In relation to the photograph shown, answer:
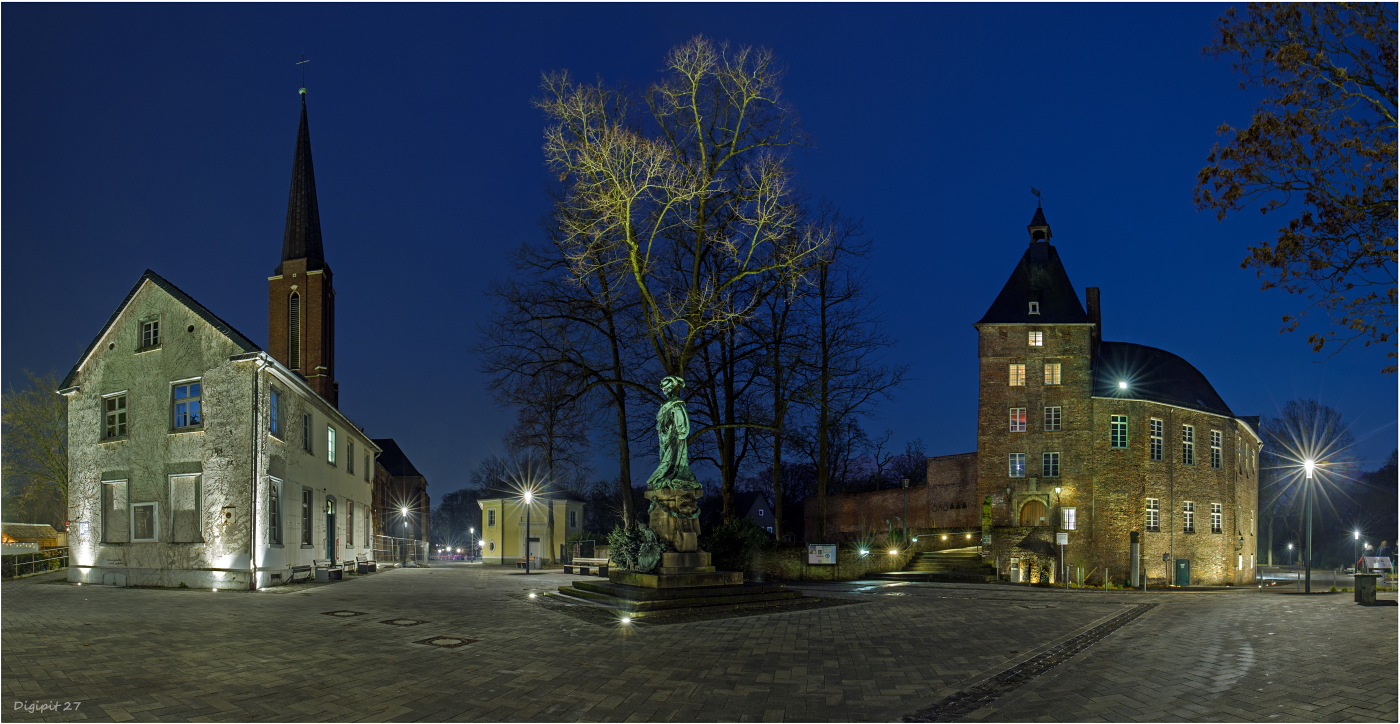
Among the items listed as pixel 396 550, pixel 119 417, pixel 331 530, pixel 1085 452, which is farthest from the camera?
pixel 396 550

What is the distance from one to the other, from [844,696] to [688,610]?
6.62 metres

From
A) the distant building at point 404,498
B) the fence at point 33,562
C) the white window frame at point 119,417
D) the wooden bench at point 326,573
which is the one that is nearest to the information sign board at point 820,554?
the wooden bench at point 326,573

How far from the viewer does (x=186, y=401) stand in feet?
72.6

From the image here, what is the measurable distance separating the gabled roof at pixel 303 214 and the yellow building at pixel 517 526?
16868 millimetres

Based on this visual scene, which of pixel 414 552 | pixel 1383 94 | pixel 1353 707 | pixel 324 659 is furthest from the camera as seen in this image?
pixel 414 552

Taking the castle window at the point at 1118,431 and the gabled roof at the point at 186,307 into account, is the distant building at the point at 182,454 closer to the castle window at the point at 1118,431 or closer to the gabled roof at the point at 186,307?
the gabled roof at the point at 186,307

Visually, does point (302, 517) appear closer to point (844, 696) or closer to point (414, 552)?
point (844, 696)

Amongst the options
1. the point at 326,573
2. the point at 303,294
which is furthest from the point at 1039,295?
the point at 303,294

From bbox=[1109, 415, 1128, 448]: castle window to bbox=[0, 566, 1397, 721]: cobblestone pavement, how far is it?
964 inches

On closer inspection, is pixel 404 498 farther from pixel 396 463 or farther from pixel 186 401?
pixel 186 401

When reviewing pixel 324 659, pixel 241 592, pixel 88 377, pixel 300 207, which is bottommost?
pixel 241 592

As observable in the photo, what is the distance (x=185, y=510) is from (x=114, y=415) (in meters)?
4.04

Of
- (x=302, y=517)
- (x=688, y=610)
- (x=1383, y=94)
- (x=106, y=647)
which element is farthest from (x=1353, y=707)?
(x=302, y=517)

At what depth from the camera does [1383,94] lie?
357 inches
